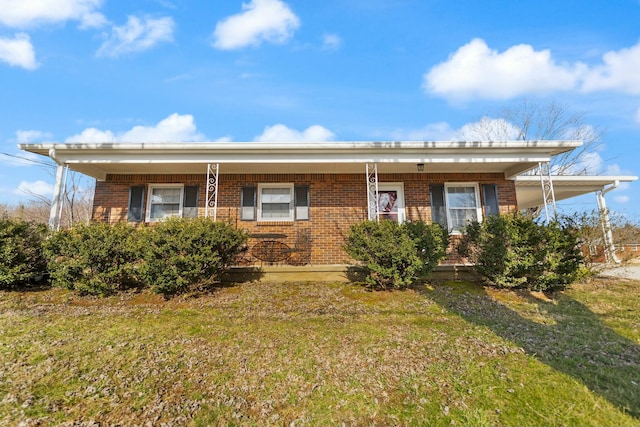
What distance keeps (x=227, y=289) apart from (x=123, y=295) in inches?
75.4

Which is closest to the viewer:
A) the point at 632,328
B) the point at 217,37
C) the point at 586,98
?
the point at 632,328

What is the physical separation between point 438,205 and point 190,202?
7.04 m

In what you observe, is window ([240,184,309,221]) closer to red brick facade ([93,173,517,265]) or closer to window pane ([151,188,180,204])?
red brick facade ([93,173,517,265])

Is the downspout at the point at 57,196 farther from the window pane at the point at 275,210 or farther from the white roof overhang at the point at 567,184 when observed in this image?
the white roof overhang at the point at 567,184

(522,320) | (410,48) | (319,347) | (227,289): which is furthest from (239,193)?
(410,48)

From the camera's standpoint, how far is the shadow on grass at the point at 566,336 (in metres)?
2.88

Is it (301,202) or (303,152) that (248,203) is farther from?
(303,152)

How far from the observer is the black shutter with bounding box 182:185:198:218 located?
342 inches

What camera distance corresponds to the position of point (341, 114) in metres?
14.4

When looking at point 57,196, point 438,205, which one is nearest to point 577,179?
point 438,205

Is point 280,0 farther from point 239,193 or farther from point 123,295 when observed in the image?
point 123,295

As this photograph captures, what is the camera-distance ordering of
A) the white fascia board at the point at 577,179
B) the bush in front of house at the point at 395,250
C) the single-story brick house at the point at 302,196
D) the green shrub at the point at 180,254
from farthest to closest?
1. the white fascia board at the point at 577,179
2. the single-story brick house at the point at 302,196
3. the bush in front of house at the point at 395,250
4. the green shrub at the point at 180,254

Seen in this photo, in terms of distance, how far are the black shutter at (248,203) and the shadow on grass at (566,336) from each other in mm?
4946

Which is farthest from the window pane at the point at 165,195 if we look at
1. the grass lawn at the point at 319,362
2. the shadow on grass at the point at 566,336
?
the shadow on grass at the point at 566,336
